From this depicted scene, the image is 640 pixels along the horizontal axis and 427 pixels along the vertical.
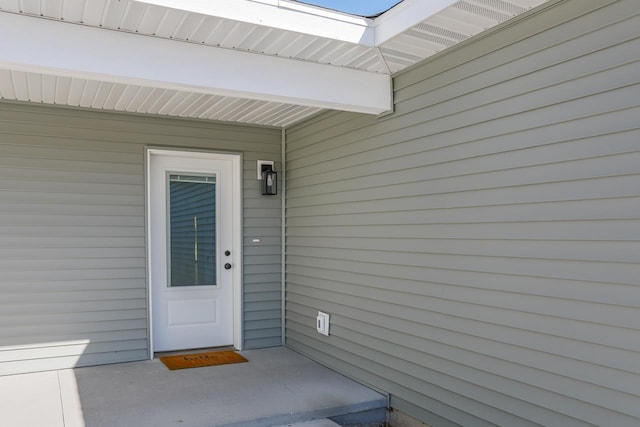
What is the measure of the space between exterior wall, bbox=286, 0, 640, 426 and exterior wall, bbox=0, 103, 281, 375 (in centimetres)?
196

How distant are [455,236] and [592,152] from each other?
3.23 ft

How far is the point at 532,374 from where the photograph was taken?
2600 mm

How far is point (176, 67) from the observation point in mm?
3088

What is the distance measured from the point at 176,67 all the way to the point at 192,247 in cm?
240

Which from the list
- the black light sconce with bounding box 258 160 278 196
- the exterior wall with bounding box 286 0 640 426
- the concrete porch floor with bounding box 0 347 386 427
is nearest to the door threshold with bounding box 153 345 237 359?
the concrete porch floor with bounding box 0 347 386 427

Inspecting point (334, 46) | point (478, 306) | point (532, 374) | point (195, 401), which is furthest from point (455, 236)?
point (195, 401)

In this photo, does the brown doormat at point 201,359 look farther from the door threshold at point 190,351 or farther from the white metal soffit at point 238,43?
the white metal soffit at point 238,43

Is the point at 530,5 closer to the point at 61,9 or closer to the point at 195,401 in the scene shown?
the point at 61,9

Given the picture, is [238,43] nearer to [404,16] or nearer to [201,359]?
[404,16]

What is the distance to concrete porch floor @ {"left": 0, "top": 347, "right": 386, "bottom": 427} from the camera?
3.31m

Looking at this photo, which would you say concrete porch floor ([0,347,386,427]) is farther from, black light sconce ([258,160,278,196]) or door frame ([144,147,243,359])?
black light sconce ([258,160,278,196])

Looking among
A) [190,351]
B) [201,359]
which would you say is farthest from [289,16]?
[190,351]

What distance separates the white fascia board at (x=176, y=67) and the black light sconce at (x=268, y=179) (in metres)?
1.76

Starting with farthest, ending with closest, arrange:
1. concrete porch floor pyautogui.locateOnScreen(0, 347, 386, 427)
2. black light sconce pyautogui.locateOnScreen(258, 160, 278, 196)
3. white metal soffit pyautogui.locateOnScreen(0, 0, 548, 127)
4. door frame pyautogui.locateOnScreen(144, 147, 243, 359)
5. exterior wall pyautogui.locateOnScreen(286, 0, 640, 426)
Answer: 1. black light sconce pyautogui.locateOnScreen(258, 160, 278, 196)
2. door frame pyautogui.locateOnScreen(144, 147, 243, 359)
3. concrete porch floor pyautogui.locateOnScreen(0, 347, 386, 427)
4. white metal soffit pyautogui.locateOnScreen(0, 0, 548, 127)
5. exterior wall pyautogui.locateOnScreen(286, 0, 640, 426)
